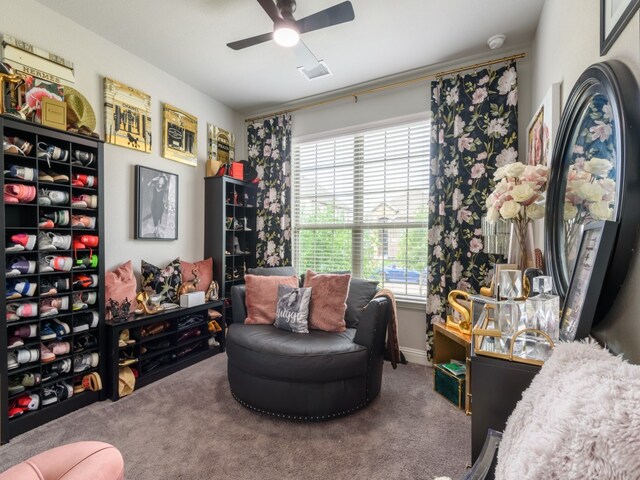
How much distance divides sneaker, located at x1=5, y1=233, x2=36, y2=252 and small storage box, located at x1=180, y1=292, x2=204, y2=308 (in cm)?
118

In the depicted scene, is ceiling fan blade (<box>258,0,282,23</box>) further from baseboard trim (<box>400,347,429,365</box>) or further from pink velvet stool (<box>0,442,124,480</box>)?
baseboard trim (<box>400,347,429,365</box>)

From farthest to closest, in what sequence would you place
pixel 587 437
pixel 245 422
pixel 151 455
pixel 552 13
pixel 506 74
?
pixel 506 74 < pixel 245 422 < pixel 552 13 < pixel 151 455 < pixel 587 437

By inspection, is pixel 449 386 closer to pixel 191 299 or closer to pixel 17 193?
pixel 191 299

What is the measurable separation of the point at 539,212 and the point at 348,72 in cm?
224

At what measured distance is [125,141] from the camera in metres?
2.74

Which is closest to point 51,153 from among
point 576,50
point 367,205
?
point 367,205

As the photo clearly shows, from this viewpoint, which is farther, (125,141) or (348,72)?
(348,72)

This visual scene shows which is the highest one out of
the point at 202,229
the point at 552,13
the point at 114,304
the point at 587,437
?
the point at 552,13

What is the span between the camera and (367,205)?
3371 mm

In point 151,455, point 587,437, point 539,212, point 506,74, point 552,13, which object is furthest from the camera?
point 506,74

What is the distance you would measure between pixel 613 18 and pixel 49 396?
335 cm

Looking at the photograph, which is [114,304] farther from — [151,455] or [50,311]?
[151,455]

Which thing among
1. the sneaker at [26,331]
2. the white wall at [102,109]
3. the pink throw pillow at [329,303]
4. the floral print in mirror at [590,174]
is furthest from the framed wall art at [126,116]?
the floral print in mirror at [590,174]

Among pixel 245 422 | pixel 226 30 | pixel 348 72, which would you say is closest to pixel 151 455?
pixel 245 422
